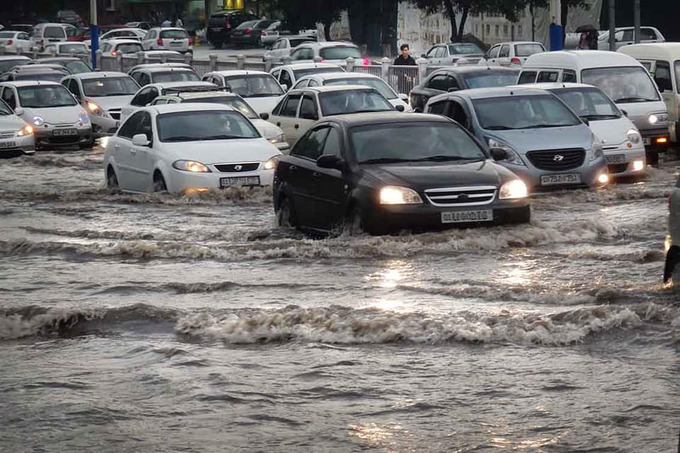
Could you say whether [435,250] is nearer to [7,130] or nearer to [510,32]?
[7,130]

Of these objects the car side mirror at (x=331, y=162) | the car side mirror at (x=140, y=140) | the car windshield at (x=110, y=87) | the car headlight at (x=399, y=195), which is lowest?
the car windshield at (x=110, y=87)

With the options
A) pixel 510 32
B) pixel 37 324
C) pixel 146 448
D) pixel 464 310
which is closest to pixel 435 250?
pixel 464 310

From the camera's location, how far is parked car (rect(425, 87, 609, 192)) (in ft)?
62.3

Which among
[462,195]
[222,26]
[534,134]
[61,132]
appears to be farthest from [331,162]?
[222,26]

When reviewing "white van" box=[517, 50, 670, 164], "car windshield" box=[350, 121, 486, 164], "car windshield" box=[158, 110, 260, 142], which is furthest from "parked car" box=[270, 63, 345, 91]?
"car windshield" box=[350, 121, 486, 164]

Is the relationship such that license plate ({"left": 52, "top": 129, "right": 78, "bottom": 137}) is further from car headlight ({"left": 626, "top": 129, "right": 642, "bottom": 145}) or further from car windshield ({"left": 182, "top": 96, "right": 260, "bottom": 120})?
car headlight ({"left": 626, "top": 129, "right": 642, "bottom": 145})

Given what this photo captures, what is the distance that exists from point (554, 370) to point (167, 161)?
37.3 ft

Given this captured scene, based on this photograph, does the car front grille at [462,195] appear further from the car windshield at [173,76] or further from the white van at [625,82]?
the car windshield at [173,76]

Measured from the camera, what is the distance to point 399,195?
47.6 feet

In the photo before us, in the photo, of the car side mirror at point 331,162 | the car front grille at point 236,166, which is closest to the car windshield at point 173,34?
the car front grille at point 236,166

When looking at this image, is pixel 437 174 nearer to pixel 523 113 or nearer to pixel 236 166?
pixel 236 166

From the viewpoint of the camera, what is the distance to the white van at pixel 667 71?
25484 mm

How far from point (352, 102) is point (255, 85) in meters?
→ 6.61

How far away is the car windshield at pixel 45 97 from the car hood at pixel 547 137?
51.7ft
